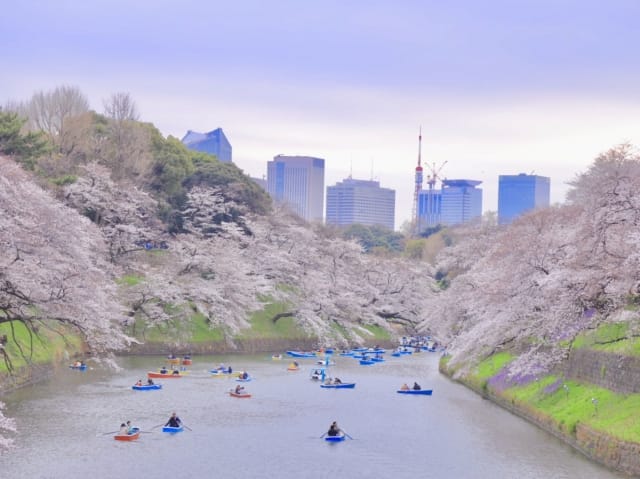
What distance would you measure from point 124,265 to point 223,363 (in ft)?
49.5

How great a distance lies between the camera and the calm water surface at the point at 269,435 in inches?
1214

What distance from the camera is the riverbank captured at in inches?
1174

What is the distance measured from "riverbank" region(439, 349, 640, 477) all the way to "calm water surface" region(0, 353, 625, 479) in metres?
0.61

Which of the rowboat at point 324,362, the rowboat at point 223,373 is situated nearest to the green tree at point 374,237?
the rowboat at point 324,362

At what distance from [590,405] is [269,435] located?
1282cm

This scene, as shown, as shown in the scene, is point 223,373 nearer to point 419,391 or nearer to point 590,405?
point 419,391

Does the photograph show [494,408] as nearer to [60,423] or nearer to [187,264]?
[60,423]

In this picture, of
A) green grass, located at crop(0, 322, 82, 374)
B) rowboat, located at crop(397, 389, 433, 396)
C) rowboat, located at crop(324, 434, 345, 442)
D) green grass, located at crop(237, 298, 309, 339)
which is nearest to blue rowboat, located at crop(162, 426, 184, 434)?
rowboat, located at crop(324, 434, 345, 442)

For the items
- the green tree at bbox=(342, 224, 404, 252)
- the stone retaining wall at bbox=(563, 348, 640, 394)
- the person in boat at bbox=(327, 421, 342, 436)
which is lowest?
the person in boat at bbox=(327, 421, 342, 436)

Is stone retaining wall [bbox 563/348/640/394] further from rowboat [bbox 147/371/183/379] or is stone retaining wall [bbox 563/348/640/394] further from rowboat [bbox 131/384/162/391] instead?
rowboat [bbox 147/371/183/379]

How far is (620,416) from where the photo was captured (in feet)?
102

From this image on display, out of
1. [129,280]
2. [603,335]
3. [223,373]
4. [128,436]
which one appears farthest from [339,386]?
[129,280]

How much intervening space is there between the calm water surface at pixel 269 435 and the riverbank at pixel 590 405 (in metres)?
0.61

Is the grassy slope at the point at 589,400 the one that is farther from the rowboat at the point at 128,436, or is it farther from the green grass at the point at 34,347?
the green grass at the point at 34,347
